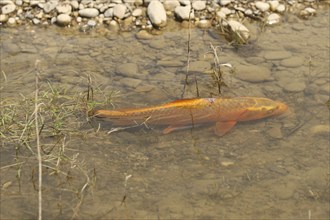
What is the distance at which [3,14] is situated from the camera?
7.62 metres

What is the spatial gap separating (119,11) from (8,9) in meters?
1.40

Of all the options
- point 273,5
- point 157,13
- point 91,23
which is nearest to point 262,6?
point 273,5

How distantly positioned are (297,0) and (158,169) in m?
3.60

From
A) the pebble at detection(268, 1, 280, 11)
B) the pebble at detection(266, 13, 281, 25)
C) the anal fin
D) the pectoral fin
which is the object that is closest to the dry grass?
the anal fin

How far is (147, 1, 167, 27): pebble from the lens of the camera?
7379mm

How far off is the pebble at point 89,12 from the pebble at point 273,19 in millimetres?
2123

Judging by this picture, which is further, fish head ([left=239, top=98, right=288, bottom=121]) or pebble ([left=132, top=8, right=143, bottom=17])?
pebble ([left=132, top=8, right=143, bottom=17])

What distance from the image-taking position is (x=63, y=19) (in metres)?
7.49

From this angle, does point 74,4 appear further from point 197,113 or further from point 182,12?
point 197,113

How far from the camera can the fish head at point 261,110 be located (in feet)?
18.6

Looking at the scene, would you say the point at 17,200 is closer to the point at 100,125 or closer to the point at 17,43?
the point at 100,125

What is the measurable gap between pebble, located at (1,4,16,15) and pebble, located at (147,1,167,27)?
5.60 feet

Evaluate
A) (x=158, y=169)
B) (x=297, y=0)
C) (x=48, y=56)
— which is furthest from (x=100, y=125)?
(x=297, y=0)

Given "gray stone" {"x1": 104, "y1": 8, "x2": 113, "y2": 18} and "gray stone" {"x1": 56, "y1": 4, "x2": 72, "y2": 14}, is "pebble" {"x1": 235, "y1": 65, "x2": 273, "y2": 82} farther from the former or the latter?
"gray stone" {"x1": 56, "y1": 4, "x2": 72, "y2": 14}
